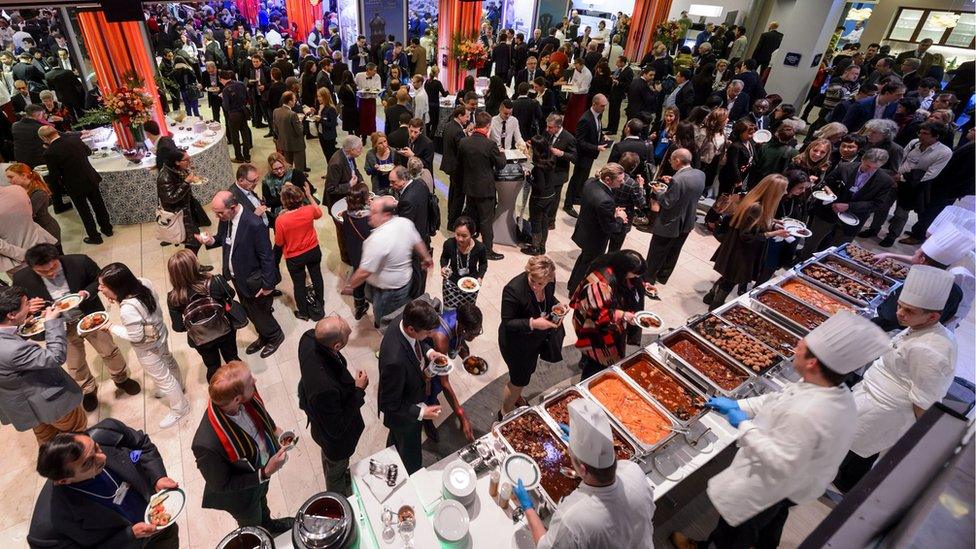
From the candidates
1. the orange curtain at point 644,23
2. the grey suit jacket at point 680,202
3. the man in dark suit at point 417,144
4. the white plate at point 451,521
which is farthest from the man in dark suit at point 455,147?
the orange curtain at point 644,23

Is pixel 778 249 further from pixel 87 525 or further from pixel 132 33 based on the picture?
pixel 132 33

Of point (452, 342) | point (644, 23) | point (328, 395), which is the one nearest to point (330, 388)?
point (328, 395)

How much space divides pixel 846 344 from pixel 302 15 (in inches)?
741

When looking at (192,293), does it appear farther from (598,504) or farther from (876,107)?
(876,107)

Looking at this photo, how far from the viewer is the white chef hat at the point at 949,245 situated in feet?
10.7

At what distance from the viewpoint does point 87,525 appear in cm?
192

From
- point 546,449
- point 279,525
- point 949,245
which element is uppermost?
point 949,245

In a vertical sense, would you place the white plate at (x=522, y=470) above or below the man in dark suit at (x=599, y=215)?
below

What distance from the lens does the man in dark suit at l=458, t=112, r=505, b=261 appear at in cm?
506

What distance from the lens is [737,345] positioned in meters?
3.15

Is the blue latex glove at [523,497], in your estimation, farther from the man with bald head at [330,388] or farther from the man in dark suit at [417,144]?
the man in dark suit at [417,144]

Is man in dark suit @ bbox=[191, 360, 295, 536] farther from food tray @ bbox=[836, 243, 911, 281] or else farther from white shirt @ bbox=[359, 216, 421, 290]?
food tray @ bbox=[836, 243, 911, 281]

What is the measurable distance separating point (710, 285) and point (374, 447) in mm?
4265

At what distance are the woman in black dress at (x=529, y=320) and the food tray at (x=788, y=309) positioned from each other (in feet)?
5.43
